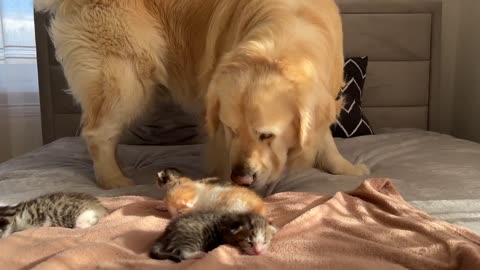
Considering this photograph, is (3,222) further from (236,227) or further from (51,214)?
(236,227)

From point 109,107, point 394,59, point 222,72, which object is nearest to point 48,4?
point 109,107

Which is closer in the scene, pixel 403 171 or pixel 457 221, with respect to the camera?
pixel 457 221

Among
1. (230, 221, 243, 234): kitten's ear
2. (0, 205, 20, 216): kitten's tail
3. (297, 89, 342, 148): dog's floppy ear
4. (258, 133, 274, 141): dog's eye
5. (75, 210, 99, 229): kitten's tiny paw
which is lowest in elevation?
(75, 210, 99, 229): kitten's tiny paw

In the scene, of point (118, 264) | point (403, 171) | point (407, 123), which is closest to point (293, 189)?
point (403, 171)

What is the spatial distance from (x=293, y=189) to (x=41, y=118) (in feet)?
5.89

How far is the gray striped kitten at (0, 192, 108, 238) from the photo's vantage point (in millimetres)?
1271

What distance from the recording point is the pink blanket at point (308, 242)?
1001 mm

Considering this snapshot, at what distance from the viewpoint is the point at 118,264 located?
1.02 metres

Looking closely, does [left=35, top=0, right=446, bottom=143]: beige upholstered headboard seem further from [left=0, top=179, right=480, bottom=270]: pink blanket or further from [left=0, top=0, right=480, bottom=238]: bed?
[left=0, top=179, right=480, bottom=270]: pink blanket

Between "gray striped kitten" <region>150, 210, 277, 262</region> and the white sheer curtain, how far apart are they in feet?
7.13

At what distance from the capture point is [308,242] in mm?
1111

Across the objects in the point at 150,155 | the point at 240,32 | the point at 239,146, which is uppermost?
the point at 240,32

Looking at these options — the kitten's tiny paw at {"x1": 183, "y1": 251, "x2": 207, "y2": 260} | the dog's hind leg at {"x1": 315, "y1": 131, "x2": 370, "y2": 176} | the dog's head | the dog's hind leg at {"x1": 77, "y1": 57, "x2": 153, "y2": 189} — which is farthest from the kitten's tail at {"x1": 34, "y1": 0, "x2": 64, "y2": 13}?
the kitten's tiny paw at {"x1": 183, "y1": 251, "x2": 207, "y2": 260}

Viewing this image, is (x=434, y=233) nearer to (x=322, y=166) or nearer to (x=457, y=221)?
(x=457, y=221)
